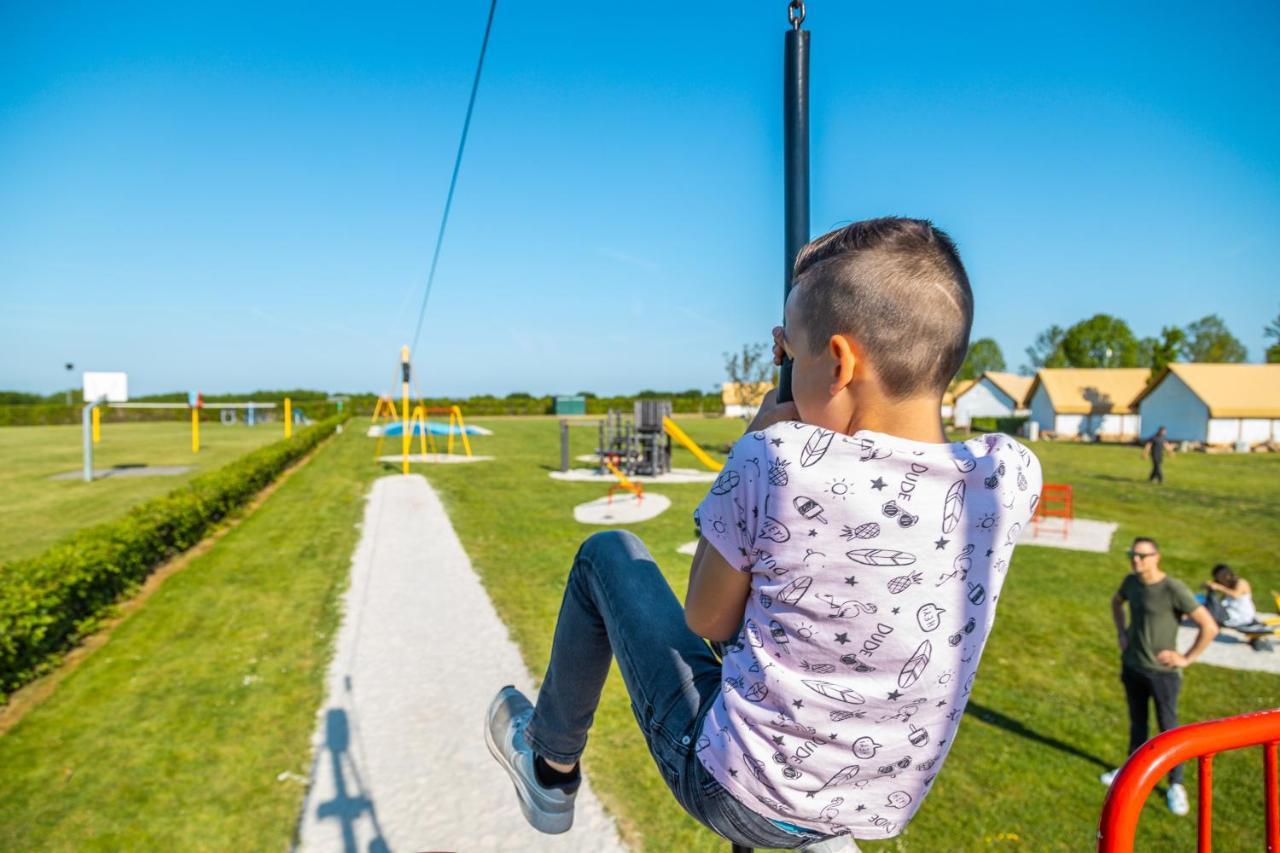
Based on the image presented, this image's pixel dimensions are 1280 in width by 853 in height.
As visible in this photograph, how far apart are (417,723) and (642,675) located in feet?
15.8

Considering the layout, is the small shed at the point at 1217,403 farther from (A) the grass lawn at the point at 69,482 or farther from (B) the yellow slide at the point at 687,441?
(A) the grass lawn at the point at 69,482

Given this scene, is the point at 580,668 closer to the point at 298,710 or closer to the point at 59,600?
the point at 298,710

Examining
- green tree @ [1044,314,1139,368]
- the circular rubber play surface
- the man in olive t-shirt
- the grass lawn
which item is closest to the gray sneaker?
the man in olive t-shirt

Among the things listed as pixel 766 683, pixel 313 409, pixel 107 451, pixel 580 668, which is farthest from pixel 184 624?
pixel 313 409

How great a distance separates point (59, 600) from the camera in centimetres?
727

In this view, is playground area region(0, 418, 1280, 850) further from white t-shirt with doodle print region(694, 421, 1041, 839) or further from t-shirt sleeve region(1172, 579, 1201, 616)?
white t-shirt with doodle print region(694, 421, 1041, 839)

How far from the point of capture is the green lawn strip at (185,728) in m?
4.57

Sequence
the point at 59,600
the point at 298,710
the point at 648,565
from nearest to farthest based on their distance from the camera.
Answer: the point at 648,565, the point at 298,710, the point at 59,600

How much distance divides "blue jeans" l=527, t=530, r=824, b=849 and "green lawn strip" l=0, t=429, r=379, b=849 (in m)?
3.47

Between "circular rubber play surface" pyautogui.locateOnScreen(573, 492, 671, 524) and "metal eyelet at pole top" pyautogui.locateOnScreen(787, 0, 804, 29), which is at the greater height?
"metal eyelet at pole top" pyautogui.locateOnScreen(787, 0, 804, 29)

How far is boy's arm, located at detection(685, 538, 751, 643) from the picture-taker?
1356 mm

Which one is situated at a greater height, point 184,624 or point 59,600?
point 59,600

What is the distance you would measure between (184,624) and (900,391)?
30.4ft

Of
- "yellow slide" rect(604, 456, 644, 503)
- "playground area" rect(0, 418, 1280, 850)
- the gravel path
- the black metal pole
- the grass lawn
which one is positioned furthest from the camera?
"yellow slide" rect(604, 456, 644, 503)
